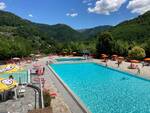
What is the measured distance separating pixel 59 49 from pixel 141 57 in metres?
30.2

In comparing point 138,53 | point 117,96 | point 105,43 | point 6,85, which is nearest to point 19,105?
point 6,85

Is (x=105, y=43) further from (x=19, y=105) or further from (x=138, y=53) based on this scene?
(x=19, y=105)

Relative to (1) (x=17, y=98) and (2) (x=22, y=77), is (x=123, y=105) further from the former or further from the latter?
(2) (x=22, y=77)

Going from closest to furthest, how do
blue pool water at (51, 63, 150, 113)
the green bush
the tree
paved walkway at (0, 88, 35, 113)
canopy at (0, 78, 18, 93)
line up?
paved walkway at (0, 88, 35, 113) → canopy at (0, 78, 18, 93) → blue pool water at (51, 63, 150, 113) → the green bush → the tree

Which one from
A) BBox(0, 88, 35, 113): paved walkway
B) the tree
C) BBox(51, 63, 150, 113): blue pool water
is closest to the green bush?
the tree

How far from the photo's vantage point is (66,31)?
541ft

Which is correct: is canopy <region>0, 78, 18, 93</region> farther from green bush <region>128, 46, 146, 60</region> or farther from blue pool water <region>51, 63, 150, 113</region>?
green bush <region>128, 46, 146, 60</region>

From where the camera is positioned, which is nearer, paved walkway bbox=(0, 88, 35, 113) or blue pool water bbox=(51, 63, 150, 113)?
paved walkway bbox=(0, 88, 35, 113)

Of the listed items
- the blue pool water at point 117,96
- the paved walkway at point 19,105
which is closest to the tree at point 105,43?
the blue pool water at point 117,96

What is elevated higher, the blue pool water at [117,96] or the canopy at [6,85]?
the canopy at [6,85]

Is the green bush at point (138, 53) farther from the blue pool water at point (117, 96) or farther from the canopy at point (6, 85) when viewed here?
the canopy at point (6, 85)

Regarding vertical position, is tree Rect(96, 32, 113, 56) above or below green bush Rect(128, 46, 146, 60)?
above

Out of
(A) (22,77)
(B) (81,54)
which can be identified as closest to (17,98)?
(A) (22,77)

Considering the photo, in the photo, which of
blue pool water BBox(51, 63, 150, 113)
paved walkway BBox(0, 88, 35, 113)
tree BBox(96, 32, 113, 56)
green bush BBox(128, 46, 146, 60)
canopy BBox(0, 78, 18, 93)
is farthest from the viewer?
tree BBox(96, 32, 113, 56)
